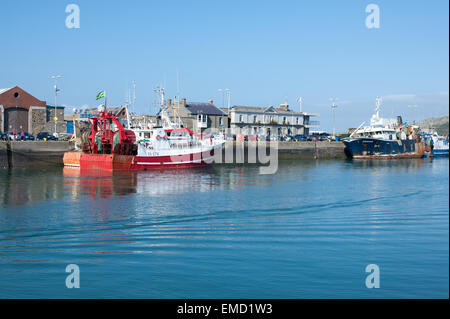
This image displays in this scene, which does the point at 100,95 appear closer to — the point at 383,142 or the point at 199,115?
the point at 199,115

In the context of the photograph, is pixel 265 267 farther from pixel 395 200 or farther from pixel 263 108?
pixel 263 108

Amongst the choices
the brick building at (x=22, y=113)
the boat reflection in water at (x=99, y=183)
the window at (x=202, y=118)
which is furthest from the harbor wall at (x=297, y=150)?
the brick building at (x=22, y=113)

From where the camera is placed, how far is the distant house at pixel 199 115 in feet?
265

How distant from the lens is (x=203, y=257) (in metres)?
14.4

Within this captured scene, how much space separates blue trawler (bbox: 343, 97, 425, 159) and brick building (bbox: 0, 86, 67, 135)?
147 feet

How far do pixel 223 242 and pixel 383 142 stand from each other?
6360 cm

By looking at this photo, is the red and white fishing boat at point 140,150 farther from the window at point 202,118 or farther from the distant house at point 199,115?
the window at point 202,118

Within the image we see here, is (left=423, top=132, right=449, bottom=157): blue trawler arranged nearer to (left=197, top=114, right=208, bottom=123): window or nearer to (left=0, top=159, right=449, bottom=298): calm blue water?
(left=197, top=114, right=208, bottom=123): window

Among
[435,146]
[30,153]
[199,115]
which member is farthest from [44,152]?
[435,146]

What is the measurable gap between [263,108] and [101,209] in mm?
72463

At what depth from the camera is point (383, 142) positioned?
7469 centimetres

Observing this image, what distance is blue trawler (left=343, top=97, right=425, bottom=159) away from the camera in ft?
241
